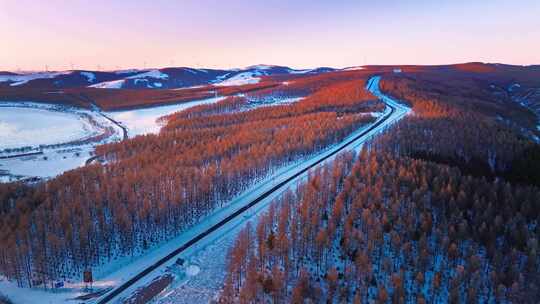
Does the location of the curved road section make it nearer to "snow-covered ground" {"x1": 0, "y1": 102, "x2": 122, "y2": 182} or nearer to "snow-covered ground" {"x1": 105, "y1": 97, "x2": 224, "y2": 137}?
"snow-covered ground" {"x1": 0, "y1": 102, "x2": 122, "y2": 182}

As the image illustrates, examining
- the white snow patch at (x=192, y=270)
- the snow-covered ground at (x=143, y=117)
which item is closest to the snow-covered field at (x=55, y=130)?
the snow-covered ground at (x=143, y=117)

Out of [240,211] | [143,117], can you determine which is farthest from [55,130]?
[240,211]

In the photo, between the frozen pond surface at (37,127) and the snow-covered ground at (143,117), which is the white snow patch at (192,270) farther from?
the frozen pond surface at (37,127)

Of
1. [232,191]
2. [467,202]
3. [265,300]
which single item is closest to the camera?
[265,300]

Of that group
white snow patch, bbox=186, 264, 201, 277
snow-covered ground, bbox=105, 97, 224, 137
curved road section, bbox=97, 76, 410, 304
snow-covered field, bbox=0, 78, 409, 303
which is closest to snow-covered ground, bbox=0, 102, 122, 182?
snow-covered ground, bbox=105, 97, 224, 137

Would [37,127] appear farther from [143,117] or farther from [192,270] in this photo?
[192,270]

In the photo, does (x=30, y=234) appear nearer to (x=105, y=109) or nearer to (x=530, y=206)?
(x=530, y=206)

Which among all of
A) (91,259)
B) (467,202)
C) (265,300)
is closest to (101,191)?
(91,259)
